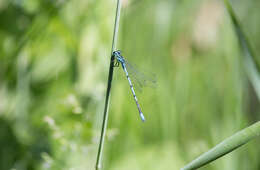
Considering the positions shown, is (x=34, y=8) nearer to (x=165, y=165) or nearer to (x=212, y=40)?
(x=165, y=165)

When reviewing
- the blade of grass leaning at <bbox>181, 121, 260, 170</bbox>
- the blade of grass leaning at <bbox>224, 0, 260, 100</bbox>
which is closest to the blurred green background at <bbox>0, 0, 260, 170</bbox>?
the blade of grass leaning at <bbox>224, 0, 260, 100</bbox>

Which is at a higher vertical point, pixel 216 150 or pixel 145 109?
pixel 216 150

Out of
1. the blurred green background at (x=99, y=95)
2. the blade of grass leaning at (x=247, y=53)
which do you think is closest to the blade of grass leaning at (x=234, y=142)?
the blade of grass leaning at (x=247, y=53)

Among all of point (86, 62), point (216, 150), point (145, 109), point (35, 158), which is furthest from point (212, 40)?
point (216, 150)

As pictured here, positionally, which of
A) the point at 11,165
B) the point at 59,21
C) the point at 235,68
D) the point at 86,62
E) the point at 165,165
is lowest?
the point at 165,165

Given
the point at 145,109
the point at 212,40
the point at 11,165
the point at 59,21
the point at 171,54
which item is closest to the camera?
the point at 11,165

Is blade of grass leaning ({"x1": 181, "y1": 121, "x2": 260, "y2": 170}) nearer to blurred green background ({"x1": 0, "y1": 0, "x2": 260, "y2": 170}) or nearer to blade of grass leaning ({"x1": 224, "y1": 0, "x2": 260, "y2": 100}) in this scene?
blade of grass leaning ({"x1": 224, "y1": 0, "x2": 260, "y2": 100})

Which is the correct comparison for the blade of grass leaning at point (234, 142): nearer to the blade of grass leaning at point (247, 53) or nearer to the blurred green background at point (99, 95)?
the blade of grass leaning at point (247, 53)

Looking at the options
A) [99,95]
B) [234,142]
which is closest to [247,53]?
[234,142]
